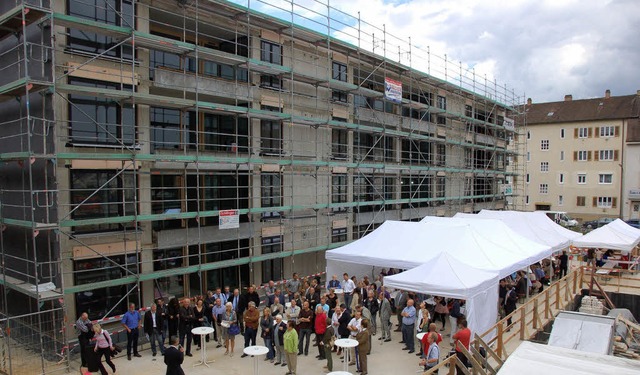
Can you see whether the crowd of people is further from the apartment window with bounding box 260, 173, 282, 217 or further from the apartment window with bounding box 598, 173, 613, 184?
the apartment window with bounding box 598, 173, 613, 184

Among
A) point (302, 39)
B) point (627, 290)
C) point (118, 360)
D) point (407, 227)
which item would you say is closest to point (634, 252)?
point (627, 290)

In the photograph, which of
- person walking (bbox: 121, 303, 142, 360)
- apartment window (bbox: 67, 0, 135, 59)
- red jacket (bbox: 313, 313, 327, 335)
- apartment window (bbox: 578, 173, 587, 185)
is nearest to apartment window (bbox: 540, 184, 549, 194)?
apartment window (bbox: 578, 173, 587, 185)

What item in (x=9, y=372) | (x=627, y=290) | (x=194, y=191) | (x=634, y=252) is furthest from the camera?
(x=634, y=252)

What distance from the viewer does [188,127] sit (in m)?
15.8

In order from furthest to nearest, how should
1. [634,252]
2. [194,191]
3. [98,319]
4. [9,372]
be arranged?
[634,252] → [194,191] → [98,319] → [9,372]

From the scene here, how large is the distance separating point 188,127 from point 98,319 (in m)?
6.55

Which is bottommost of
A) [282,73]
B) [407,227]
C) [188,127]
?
[407,227]

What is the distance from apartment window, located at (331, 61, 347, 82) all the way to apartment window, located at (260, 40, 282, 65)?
3636mm

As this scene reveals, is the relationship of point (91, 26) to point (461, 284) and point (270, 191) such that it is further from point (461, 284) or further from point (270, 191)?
point (461, 284)

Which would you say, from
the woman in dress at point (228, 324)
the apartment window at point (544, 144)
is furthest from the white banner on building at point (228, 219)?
the apartment window at point (544, 144)

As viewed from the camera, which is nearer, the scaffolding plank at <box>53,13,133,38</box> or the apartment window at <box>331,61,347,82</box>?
the scaffolding plank at <box>53,13,133,38</box>

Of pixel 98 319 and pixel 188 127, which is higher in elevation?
pixel 188 127

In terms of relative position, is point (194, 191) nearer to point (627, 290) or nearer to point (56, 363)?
point (56, 363)

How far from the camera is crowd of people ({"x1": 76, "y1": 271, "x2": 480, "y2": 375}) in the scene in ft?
34.8
